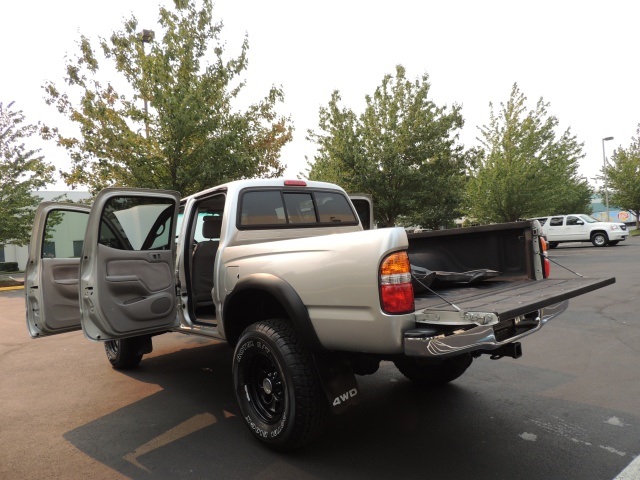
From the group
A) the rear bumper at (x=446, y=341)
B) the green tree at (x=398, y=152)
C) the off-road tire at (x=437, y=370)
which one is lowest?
the off-road tire at (x=437, y=370)

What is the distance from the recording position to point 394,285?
8.64 feet

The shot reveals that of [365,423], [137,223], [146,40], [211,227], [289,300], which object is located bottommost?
[365,423]

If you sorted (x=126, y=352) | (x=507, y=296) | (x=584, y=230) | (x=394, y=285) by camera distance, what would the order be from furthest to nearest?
(x=584, y=230) → (x=126, y=352) → (x=507, y=296) → (x=394, y=285)

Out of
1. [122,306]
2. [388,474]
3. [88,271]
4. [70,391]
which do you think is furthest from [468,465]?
[70,391]

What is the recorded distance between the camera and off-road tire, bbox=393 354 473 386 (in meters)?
4.32

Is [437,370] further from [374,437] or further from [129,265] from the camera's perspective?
[129,265]

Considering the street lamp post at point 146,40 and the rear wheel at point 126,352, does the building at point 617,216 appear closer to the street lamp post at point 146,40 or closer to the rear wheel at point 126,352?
the street lamp post at point 146,40

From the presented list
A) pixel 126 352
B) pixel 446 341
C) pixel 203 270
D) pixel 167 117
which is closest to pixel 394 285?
pixel 446 341

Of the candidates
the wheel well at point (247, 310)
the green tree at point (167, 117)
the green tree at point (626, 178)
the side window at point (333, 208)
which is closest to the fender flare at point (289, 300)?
the wheel well at point (247, 310)

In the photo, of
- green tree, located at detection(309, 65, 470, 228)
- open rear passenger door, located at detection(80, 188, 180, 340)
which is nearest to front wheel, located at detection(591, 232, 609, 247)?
green tree, located at detection(309, 65, 470, 228)

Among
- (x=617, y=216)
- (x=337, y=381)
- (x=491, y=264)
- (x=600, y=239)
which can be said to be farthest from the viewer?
(x=617, y=216)

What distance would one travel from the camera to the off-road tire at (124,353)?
5.29 m

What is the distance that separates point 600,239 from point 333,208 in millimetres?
22844

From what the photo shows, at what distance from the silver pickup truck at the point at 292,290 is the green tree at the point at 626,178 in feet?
121
